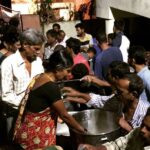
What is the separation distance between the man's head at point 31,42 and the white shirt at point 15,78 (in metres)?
A: 0.18

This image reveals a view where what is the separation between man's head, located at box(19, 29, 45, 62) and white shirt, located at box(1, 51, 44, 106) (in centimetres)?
18

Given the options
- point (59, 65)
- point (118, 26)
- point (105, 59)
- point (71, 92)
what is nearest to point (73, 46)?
point (105, 59)

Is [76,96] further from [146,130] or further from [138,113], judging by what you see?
[146,130]

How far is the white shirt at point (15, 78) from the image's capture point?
402cm

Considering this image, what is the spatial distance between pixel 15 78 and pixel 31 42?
0.48 meters

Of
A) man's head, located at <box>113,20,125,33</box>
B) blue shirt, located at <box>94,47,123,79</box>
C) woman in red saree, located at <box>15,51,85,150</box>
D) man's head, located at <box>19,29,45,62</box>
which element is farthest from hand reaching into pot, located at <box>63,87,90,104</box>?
man's head, located at <box>113,20,125,33</box>

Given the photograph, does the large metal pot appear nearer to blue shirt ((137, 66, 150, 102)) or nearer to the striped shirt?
the striped shirt

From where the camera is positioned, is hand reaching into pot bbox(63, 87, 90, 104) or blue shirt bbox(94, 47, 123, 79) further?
blue shirt bbox(94, 47, 123, 79)

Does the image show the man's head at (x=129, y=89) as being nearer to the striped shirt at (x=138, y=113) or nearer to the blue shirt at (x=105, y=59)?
the striped shirt at (x=138, y=113)

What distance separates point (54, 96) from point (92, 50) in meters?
3.74

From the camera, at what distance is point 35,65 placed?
409cm

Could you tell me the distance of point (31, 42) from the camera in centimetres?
378

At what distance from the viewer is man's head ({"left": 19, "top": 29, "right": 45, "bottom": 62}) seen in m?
3.78

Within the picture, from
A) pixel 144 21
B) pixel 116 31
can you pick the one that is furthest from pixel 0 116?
pixel 144 21
